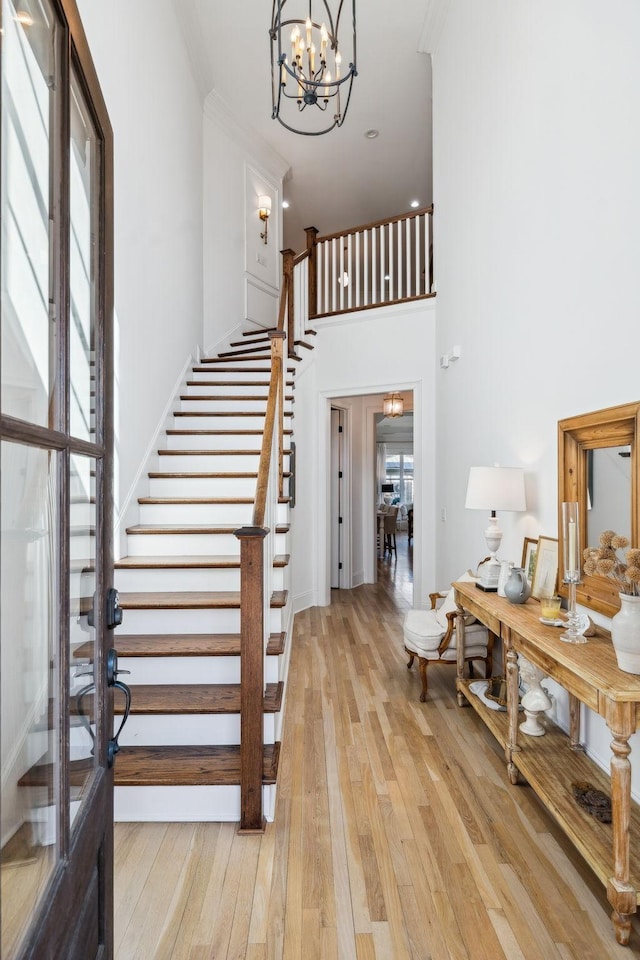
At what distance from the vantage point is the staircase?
7.43 feet

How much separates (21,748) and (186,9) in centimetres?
601

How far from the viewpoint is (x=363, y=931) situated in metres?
1.68

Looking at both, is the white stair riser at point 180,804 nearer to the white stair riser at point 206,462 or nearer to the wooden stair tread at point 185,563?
the wooden stair tread at point 185,563

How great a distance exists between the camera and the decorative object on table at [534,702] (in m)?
2.50

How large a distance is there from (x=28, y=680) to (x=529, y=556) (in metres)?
2.70

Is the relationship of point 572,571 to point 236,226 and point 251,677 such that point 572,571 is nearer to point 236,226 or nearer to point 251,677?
point 251,677

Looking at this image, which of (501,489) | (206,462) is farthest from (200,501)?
(501,489)

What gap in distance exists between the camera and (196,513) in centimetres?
379

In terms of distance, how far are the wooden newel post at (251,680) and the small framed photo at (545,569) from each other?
4.70ft

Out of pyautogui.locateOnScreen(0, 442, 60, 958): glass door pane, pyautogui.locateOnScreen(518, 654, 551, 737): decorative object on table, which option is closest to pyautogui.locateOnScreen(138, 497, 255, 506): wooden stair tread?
pyautogui.locateOnScreen(518, 654, 551, 737): decorative object on table

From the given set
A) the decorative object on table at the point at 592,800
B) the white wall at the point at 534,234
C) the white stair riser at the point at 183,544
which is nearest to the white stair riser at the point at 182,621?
the white stair riser at the point at 183,544

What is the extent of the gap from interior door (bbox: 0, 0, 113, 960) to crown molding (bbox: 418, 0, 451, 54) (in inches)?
198

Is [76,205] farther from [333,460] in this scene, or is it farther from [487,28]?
[333,460]

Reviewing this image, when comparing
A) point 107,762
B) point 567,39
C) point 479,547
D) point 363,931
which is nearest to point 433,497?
point 479,547
